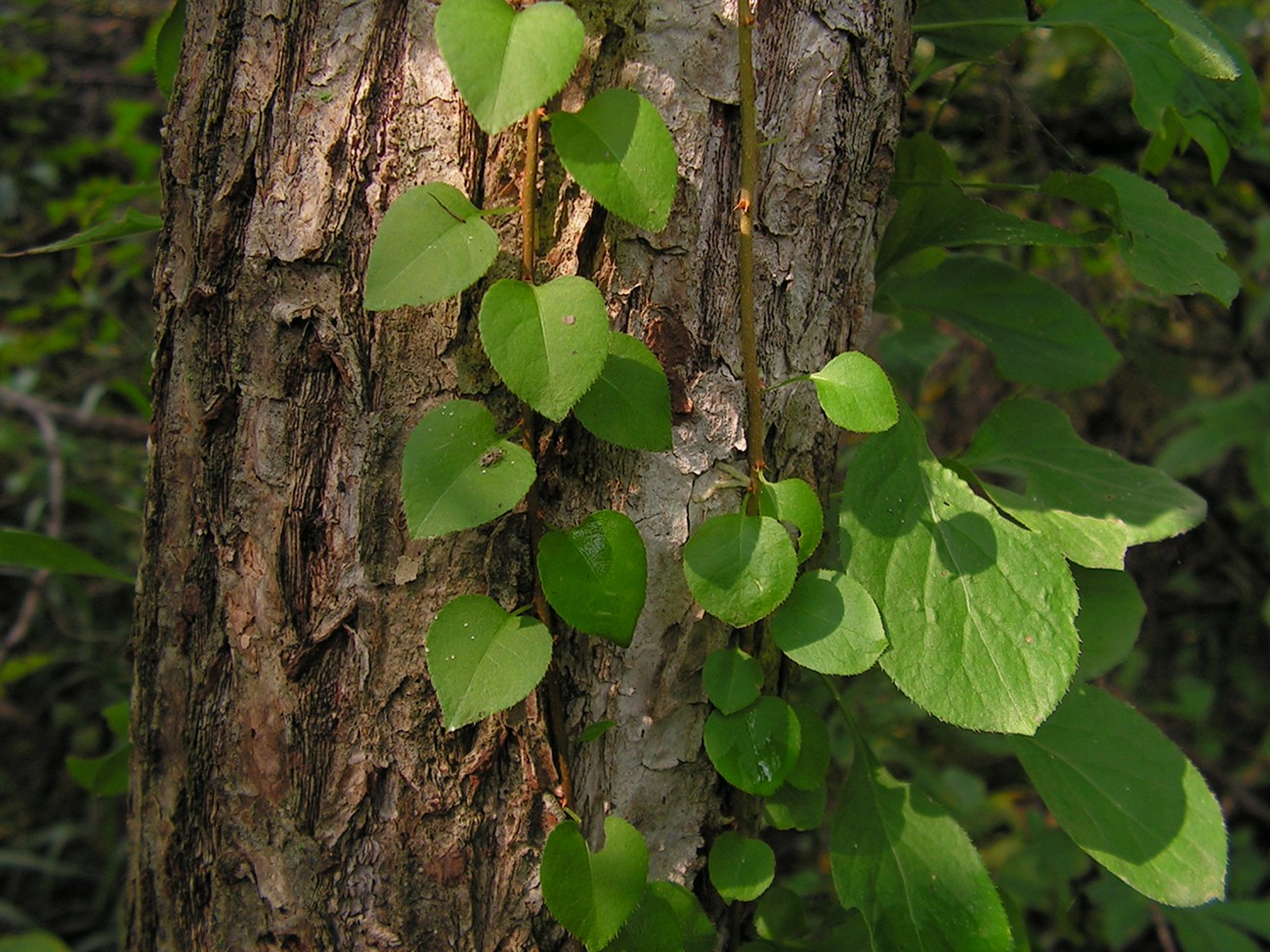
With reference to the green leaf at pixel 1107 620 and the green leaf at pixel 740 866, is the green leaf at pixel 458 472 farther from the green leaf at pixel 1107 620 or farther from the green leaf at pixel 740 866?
the green leaf at pixel 1107 620

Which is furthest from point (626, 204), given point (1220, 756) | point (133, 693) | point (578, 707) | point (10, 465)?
point (10, 465)

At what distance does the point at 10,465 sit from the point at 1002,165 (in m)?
3.14

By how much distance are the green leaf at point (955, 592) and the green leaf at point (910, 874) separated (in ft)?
0.68

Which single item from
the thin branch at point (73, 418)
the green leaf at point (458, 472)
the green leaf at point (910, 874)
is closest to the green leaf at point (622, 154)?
Result: the green leaf at point (458, 472)

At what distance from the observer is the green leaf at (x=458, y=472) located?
0.62 m

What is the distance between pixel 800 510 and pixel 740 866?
13.1 inches

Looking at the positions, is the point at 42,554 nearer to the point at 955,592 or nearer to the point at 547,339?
the point at 547,339

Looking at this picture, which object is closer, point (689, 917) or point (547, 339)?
point (547, 339)

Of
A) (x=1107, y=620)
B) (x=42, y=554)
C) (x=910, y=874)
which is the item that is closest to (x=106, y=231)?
(x=42, y=554)

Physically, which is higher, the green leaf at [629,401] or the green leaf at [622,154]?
the green leaf at [622,154]

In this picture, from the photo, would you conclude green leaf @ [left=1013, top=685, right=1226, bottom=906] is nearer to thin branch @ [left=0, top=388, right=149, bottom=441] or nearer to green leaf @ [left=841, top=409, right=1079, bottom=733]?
green leaf @ [left=841, top=409, right=1079, bottom=733]

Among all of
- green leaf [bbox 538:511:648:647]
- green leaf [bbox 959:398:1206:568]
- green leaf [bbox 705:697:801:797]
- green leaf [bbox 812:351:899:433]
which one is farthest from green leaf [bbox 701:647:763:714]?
green leaf [bbox 959:398:1206:568]

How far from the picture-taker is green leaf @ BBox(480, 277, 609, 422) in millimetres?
602

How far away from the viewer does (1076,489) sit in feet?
3.05
